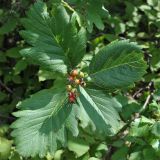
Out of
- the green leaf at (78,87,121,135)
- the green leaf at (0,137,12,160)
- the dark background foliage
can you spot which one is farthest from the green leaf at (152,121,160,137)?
the green leaf at (0,137,12,160)

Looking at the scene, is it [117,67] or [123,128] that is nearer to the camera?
[117,67]

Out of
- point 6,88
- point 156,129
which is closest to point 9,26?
point 6,88

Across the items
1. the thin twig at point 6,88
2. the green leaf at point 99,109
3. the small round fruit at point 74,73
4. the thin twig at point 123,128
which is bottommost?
the thin twig at point 123,128

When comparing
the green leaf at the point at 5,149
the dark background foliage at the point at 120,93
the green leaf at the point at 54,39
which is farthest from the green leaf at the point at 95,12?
the green leaf at the point at 5,149

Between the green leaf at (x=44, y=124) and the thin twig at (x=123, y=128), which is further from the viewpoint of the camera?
the thin twig at (x=123, y=128)

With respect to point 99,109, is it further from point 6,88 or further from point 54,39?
point 6,88

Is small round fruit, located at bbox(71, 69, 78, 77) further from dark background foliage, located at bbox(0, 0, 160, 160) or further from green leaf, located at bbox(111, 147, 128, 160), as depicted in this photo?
green leaf, located at bbox(111, 147, 128, 160)

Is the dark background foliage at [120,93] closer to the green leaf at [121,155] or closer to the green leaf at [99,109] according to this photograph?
the green leaf at [121,155]
